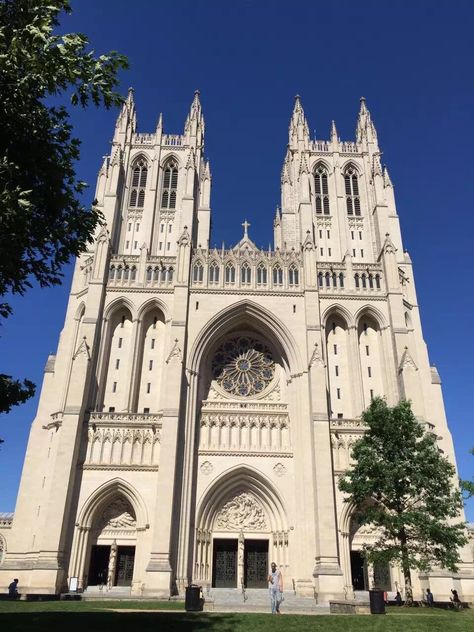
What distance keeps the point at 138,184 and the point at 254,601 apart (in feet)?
110

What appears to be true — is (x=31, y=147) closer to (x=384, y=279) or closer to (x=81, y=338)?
(x=81, y=338)

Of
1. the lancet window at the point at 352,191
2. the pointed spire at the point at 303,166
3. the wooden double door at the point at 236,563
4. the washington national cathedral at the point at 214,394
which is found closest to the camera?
the washington national cathedral at the point at 214,394

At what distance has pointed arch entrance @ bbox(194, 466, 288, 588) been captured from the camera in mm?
31828

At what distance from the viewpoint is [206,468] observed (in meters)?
33.1

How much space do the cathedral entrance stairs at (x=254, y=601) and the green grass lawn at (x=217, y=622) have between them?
4939 mm

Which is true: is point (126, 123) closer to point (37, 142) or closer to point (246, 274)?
point (246, 274)

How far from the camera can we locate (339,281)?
38.9m

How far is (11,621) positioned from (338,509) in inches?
830

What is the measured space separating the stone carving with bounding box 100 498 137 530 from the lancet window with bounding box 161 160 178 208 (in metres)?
24.7

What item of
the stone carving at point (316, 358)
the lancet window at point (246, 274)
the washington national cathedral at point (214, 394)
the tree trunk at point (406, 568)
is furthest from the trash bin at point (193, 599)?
the lancet window at point (246, 274)

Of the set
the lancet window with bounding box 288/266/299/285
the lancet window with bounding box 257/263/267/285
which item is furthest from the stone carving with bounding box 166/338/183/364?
the lancet window with bounding box 288/266/299/285

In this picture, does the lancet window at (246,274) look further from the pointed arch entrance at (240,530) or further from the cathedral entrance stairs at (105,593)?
the cathedral entrance stairs at (105,593)

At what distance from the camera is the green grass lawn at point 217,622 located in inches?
565

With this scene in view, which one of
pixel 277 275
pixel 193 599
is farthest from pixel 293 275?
pixel 193 599
